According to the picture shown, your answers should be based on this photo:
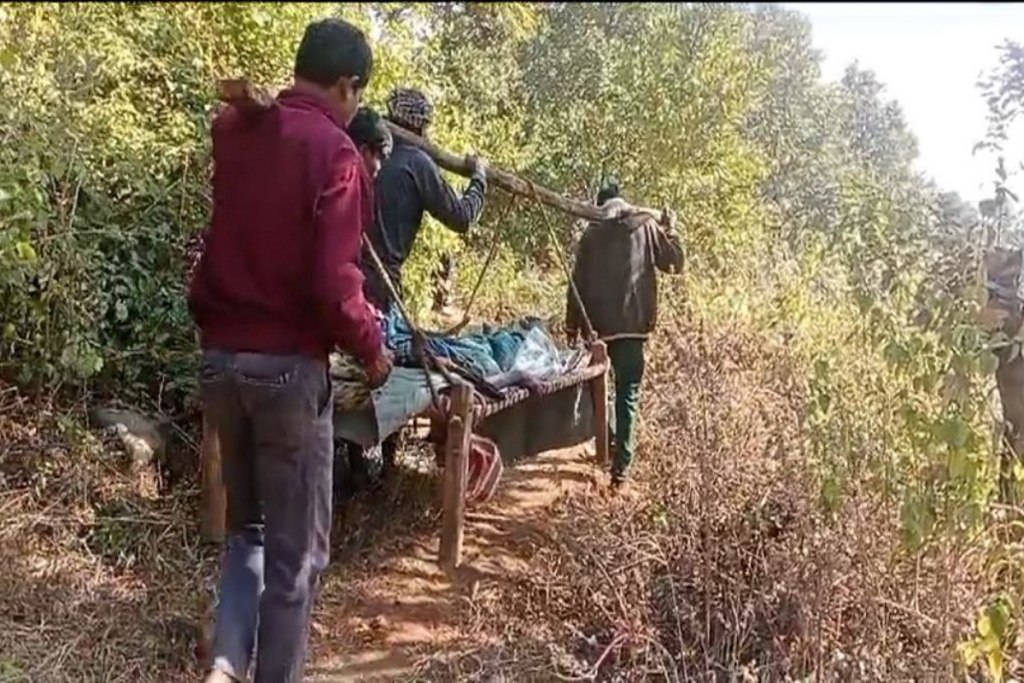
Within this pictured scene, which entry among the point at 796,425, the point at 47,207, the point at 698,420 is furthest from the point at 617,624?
the point at 47,207

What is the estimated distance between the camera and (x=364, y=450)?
Answer: 14.6 feet

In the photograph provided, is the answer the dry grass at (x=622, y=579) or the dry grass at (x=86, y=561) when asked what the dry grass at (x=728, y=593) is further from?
the dry grass at (x=86, y=561)

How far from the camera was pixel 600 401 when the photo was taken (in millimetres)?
5191

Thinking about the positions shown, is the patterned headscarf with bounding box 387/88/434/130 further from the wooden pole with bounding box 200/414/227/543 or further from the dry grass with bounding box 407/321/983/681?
the dry grass with bounding box 407/321/983/681

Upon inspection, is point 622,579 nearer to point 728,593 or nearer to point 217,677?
point 728,593

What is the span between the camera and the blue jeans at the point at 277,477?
2.40m

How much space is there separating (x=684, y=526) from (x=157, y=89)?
3.26 m

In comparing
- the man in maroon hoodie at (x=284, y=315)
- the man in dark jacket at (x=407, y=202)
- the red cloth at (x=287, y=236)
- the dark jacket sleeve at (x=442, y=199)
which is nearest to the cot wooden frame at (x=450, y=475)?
the man in dark jacket at (x=407, y=202)

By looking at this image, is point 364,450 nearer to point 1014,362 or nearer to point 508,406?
point 508,406

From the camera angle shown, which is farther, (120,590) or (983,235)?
(120,590)

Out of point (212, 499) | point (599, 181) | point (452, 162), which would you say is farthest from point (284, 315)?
point (599, 181)

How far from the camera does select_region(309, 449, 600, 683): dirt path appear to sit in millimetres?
3523

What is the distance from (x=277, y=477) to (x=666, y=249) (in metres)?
3.30

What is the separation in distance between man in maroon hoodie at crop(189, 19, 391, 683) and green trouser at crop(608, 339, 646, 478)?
2.85 meters
